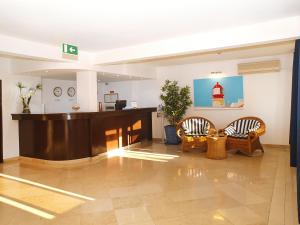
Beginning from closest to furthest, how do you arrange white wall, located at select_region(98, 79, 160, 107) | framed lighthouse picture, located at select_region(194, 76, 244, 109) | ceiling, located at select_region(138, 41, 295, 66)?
1. ceiling, located at select_region(138, 41, 295, 66)
2. framed lighthouse picture, located at select_region(194, 76, 244, 109)
3. white wall, located at select_region(98, 79, 160, 107)

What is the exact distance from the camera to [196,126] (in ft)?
23.2

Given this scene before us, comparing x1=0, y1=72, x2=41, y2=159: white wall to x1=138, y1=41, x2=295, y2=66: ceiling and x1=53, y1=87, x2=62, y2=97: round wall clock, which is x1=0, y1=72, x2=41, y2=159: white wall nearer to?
x1=53, y1=87, x2=62, y2=97: round wall clock

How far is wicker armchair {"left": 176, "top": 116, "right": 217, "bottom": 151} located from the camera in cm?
648

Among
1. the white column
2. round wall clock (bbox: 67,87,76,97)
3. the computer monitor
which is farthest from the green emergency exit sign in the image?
round wall clock (bbox: 67,87,76,97)

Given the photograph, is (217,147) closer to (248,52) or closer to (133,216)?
(248,52)

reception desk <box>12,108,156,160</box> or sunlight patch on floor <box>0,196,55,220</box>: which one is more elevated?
reception desk <box>12,108,156,160</box>

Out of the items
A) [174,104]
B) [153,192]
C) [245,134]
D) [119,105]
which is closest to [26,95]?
[119,105]

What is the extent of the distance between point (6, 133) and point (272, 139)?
24.1ft

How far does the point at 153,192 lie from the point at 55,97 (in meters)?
5.94

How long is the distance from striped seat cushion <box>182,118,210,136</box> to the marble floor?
3.46 ft

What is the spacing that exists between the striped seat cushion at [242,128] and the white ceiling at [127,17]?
10.3 ft

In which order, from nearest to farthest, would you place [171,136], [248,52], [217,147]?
1. [217,147]
2. [248,52]
3. [171,136]

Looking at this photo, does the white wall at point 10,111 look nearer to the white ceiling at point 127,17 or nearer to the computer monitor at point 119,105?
the white ceiling at point 127,17

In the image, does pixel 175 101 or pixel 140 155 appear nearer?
pixel 140 155
